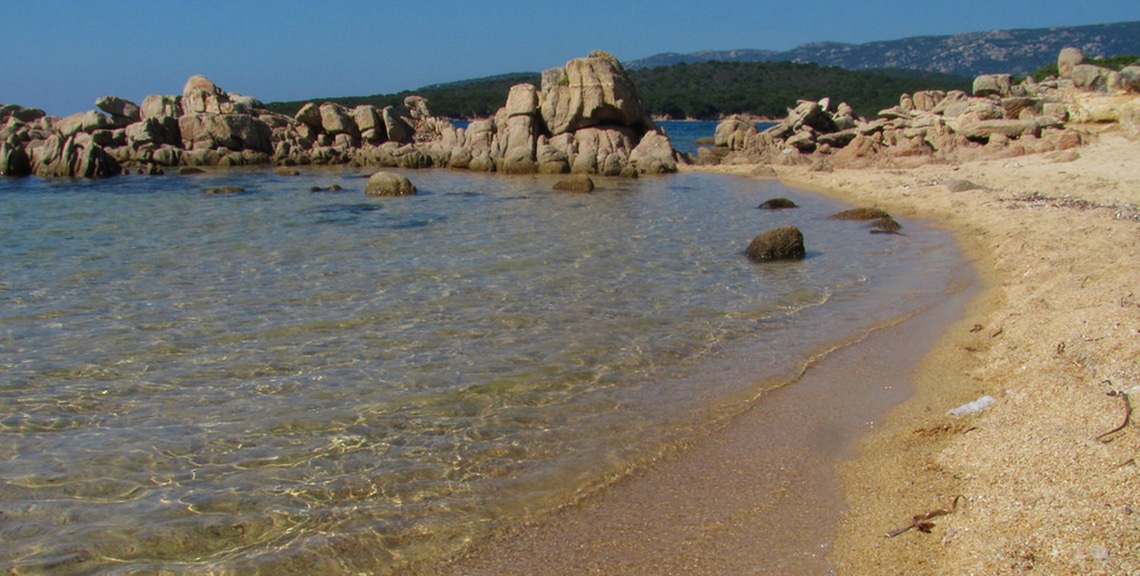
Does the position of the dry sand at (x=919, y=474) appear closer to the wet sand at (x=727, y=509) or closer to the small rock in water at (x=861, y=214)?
the wet sand at (x=727, y=509)

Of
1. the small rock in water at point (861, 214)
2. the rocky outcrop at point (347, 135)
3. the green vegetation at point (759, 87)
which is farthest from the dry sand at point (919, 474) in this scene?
the green vegetation at point (759, 87)

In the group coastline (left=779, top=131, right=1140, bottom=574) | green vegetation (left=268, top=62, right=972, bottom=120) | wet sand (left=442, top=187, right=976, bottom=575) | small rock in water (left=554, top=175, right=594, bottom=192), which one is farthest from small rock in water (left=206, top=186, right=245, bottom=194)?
green vegetation (left=268, top=62, right=972, bottom=120)

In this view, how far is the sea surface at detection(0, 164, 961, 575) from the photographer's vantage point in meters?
4.37

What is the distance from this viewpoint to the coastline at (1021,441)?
11.8 ft

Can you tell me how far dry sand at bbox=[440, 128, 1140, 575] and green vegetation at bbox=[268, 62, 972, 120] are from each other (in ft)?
271

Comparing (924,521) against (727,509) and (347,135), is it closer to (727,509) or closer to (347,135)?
(727,509)

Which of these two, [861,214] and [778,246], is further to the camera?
[861,214]

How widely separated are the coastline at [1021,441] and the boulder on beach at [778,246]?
102 inches

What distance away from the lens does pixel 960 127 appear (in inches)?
1038

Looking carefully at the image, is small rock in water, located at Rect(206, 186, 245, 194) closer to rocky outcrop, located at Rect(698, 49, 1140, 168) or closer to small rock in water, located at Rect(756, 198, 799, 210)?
small rock in water, located at Rect(756, 198, 799, 210)

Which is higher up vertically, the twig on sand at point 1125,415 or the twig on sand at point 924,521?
the twig on sand at point 1125,415

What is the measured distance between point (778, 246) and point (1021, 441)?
7.59 metres

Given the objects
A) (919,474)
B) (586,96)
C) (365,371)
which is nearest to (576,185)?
(586,96)

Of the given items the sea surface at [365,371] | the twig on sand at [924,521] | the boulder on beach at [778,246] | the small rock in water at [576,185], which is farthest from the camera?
the small rock in water at [576,185]
